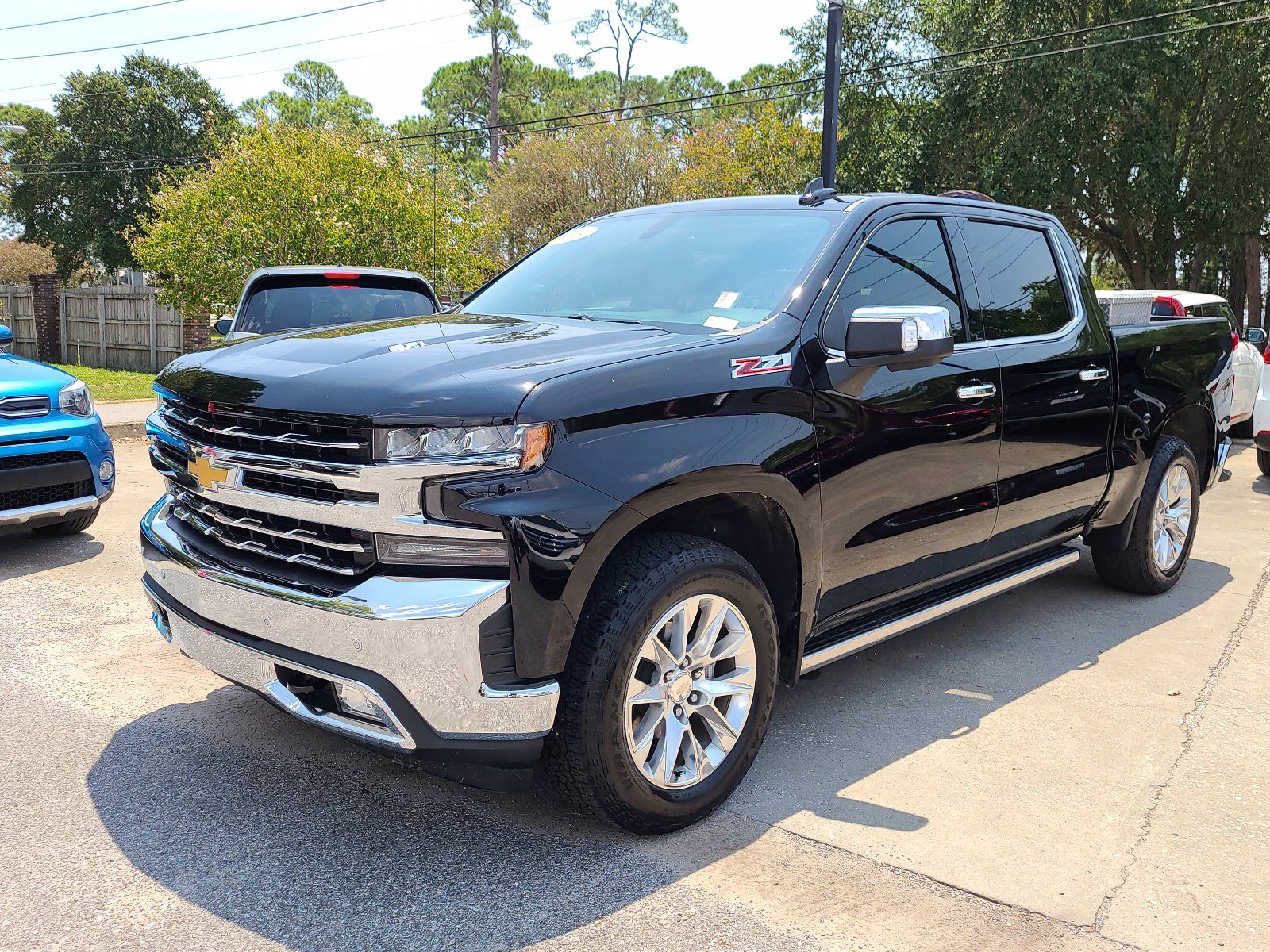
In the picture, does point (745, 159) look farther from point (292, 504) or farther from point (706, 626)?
point (292, 504)

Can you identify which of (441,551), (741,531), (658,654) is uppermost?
(441,551)

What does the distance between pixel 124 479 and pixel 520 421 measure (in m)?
7.56

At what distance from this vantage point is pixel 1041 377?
15.3ft

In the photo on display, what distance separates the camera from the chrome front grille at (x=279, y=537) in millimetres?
2914

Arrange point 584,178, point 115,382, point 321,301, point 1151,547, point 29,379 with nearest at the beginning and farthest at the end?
point 1151,547, point 29,379, point 321,301, point 115,382, point 584,178

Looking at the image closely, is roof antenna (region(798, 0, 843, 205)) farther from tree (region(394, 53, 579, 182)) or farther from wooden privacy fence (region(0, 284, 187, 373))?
tree (region(394, 53, 579, 182))

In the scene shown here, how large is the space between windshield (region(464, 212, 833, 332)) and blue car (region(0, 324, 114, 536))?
10.4ft

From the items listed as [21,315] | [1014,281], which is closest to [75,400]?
[1014,281]

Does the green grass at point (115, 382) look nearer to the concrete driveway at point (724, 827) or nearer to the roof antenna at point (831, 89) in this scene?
the roof antenna at point (831, 89)

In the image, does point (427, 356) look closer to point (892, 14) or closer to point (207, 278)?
point (207, 278)

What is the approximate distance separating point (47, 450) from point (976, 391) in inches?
202

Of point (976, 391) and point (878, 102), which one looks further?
point (878, 102)

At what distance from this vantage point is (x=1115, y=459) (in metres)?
5.30

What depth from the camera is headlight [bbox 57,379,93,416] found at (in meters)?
6.54
